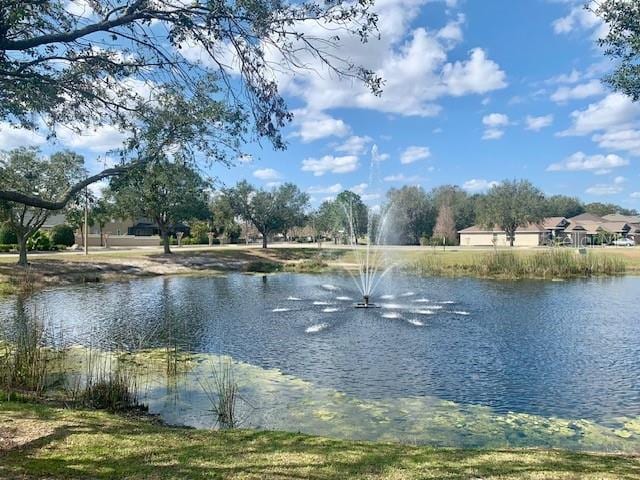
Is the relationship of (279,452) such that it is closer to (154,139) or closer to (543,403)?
(154,139)

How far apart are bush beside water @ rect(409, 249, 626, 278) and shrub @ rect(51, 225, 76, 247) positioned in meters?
38.1

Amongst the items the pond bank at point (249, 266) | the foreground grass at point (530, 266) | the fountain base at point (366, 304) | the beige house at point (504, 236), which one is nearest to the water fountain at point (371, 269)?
the fountain base at point (366, 304)

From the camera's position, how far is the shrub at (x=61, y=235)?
5553 centimetres

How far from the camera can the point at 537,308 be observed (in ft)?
73.0

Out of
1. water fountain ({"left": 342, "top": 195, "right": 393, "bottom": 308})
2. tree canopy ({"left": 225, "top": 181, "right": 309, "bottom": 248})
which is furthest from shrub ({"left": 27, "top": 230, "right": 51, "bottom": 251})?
water fountain ({"left": 342, "top": 195, "right": 393, "bottom": 308})

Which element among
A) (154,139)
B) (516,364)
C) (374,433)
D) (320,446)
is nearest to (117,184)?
(154,139)

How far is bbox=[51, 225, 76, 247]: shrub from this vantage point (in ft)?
182

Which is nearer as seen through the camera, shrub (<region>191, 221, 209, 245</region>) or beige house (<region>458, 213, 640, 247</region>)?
shrub (<region>191, 221, 209, 245</region>)

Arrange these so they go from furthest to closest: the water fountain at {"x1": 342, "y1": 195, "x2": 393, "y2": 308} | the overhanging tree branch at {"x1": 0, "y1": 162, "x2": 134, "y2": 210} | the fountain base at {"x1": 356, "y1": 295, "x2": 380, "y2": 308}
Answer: the water fountain at {"x1": 342, "y1": 195, "x2": 393, "y2": 308}, the fountain base at {"x1": 356, "y1": 295, "x2": 380, "y2": 308}, the overhanging tree branch at {"x1": 0, "y1": 162, "x2": 134, "y2": 210}

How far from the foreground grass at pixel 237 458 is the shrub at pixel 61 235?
54.4 metres

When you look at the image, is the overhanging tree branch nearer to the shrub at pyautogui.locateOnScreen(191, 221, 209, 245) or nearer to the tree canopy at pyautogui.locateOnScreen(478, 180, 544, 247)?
the shrub at pyautogui.locateOnScreen(191, 221, 209, 245)

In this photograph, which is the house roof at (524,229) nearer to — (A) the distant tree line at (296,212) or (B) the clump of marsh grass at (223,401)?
(A) the distant tree line at (296,212)

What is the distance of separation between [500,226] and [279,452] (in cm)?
8095

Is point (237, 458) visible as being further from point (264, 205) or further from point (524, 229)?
point (524, 229)
